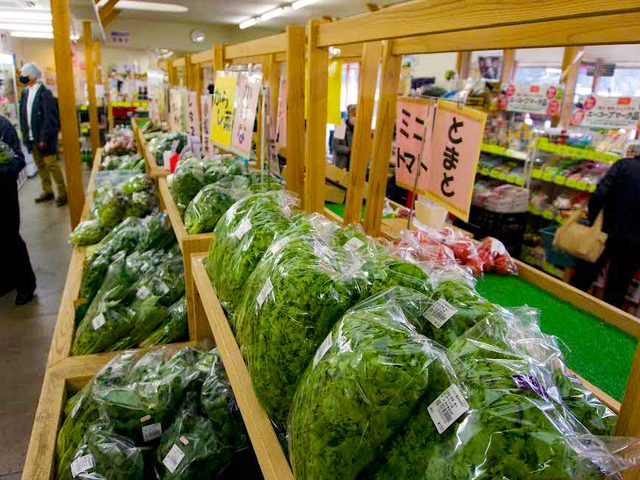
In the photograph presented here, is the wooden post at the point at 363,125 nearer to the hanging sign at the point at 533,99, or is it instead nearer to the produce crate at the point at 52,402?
the produce crate at the point at 52,402

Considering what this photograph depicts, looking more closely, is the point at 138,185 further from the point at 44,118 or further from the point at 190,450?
the point at 44,118

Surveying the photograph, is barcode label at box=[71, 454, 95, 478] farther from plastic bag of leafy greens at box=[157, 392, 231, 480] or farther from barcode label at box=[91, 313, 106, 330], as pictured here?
barcode label at box=[91, 313, 106, 330]

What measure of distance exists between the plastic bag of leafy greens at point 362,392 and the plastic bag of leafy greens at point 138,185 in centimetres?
285

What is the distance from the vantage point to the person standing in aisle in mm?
6473

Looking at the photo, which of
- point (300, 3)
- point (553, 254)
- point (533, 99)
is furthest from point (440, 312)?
point (300, 3)

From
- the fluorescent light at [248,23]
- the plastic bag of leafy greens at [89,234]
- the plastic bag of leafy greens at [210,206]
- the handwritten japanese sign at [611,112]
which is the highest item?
the fluorescent light at [248,23]

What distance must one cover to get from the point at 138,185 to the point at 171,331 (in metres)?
1.53

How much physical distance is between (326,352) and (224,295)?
55 cm

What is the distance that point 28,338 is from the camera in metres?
3.38

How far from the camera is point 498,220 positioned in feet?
15.8

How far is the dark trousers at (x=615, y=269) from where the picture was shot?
11.9 feet

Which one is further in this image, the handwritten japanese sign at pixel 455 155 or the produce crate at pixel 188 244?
the produce crate at pixel 188 244

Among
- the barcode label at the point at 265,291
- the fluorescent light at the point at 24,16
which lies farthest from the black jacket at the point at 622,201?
the fluorescent light at the point at 24,16

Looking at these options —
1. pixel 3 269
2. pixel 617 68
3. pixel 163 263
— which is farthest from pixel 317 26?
pixel 617 68
